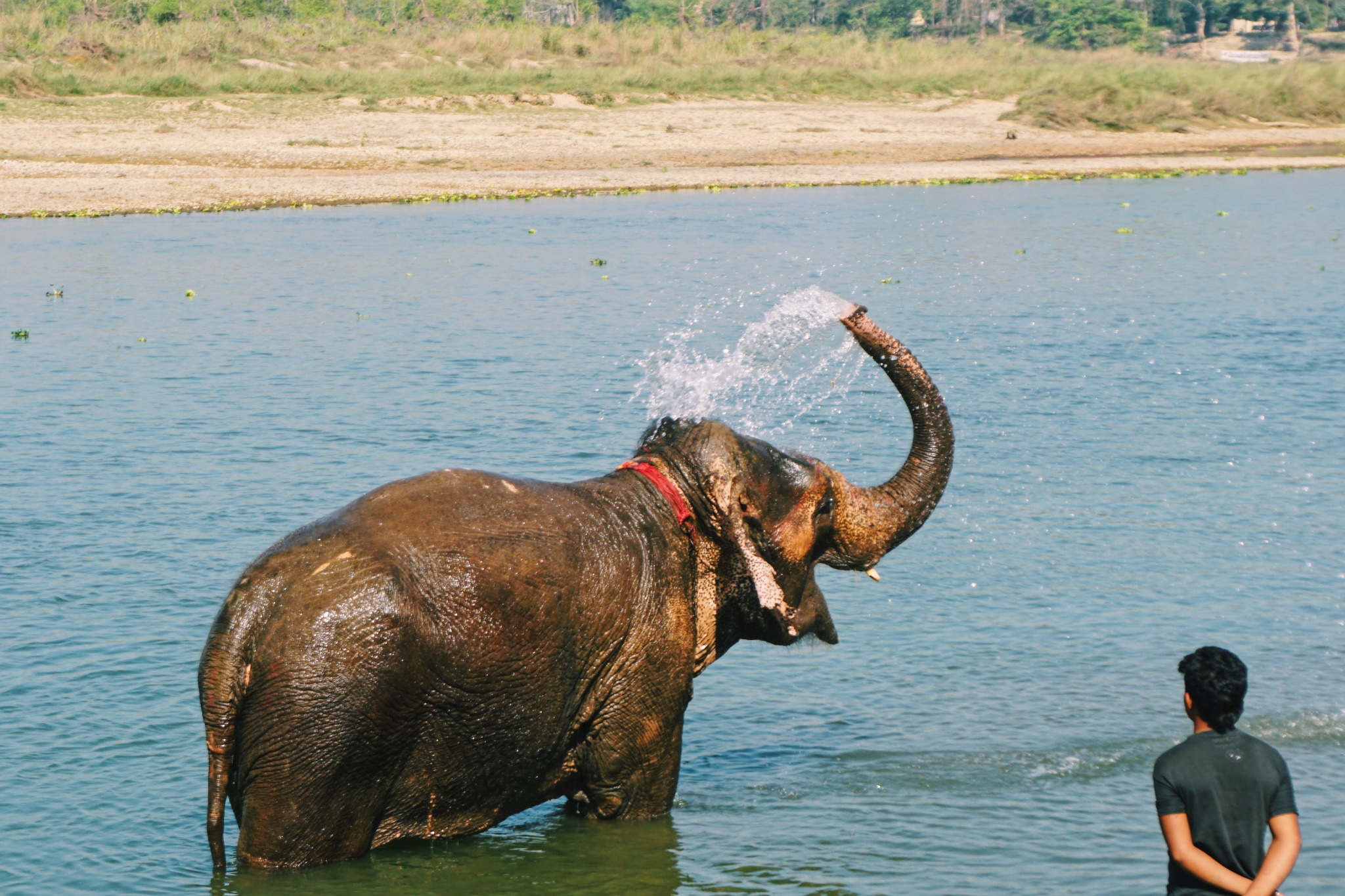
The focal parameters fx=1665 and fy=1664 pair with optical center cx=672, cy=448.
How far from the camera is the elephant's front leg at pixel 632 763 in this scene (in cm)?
602

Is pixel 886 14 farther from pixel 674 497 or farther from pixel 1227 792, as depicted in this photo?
pixel 1227 792

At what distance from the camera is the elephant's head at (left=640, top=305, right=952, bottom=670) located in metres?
6.11

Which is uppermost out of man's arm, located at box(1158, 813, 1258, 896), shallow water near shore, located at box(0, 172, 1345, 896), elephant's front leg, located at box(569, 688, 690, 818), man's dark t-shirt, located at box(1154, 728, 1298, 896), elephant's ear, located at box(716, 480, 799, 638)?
elephant's ear, located at box(716, 480, 799, 638)

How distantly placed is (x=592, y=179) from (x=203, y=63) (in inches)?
694

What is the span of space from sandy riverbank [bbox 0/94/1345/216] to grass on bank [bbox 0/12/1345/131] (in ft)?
5.17

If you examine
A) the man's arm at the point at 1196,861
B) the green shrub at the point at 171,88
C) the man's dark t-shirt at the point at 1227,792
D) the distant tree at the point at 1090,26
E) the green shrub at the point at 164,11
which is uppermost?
the green shrub at the point at 164,11

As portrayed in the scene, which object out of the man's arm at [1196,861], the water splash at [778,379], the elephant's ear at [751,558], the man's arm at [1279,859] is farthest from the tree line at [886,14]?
the man's arm at [1279,859]

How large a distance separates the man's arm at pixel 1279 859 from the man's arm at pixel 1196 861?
0.20 feet

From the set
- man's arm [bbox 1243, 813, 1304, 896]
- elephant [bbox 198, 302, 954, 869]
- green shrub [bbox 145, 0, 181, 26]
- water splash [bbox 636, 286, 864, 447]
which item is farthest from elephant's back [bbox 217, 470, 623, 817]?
green shrub [bbox 145, 0, 181, 26]

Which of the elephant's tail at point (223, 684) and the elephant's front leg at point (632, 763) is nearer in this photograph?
the elephant's tail at point (223, 684)

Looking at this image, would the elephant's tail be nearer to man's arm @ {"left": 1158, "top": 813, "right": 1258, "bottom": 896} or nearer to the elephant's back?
the elephant's back

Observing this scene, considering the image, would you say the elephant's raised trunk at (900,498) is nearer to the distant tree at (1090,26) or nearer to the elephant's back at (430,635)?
the elephant's back at (430,635)

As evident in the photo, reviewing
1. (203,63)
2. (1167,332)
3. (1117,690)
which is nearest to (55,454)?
(1117,690)

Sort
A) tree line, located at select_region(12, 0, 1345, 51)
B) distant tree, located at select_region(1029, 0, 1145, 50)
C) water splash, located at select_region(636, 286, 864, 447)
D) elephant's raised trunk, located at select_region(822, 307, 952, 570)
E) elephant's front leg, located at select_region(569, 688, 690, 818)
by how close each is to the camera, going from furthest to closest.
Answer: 1. distant tree, located at select_region(1029, 0, 1145, 50)
2. tree line, located at select_region(12, 0, 1345, 51)
3. water splash, located at select_region(636, 286, 864, 447)
4. elephant's raised trunk, located at select_region(822, 307, 952, 570)
5. elephant's front leg, located at select_region(569, 688, 690, 818)
